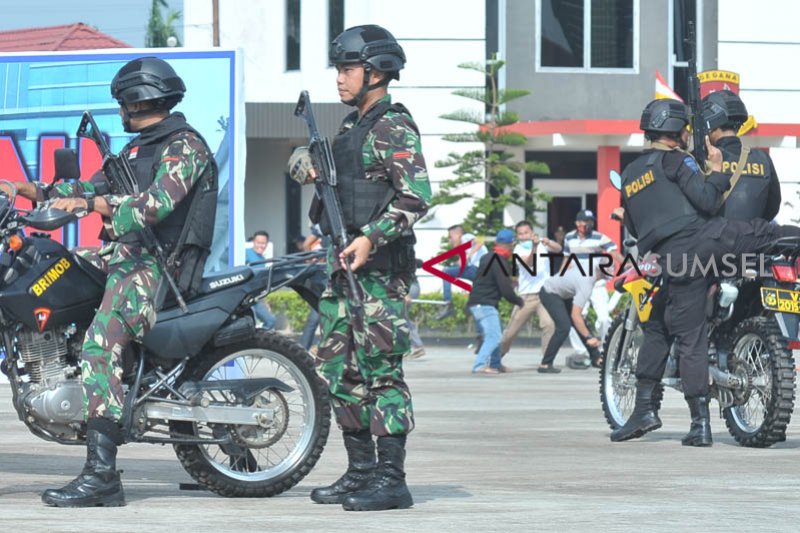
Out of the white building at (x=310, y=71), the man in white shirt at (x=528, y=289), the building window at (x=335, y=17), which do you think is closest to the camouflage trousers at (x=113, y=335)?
the man in white shirt at (x=528, y=289)

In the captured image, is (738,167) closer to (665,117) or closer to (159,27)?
(665,117)

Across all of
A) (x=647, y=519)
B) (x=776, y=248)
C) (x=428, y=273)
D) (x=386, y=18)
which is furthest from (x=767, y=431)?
(x=386, y=18)

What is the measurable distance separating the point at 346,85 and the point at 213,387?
1.45m

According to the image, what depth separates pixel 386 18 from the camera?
30.7 metres

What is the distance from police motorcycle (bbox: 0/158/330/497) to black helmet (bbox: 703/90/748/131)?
389 cm

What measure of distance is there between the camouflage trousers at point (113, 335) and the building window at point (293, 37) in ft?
89.7

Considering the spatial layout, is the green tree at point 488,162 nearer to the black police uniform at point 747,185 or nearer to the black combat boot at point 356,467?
the black police uniform at point 747,185

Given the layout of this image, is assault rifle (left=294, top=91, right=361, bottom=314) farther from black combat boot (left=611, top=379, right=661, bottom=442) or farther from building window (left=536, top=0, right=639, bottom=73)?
building window (left=536, top=0, right=639, bottom=73)

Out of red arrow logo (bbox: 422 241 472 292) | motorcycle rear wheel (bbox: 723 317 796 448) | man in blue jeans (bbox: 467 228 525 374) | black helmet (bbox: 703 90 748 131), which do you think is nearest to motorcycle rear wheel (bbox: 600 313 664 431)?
motorcycle rear wheel (bbox: 723 317 796 448)

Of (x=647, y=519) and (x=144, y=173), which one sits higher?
(x=144, y=173)

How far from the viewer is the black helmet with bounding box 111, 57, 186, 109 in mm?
7184

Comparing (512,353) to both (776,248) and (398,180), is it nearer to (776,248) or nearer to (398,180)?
(776,248)

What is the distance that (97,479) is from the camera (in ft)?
22.7

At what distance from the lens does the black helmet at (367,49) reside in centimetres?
700
